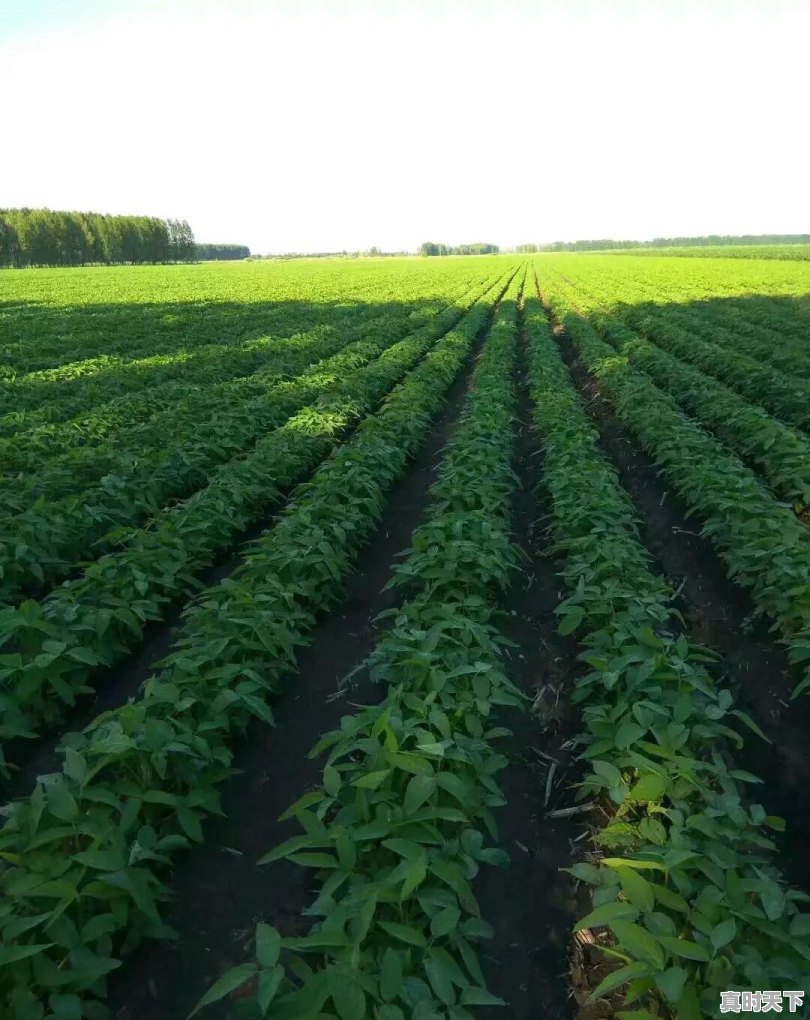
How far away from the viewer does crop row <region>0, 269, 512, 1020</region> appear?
194cm

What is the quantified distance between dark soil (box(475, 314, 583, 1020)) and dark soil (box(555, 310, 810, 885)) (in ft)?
3.31

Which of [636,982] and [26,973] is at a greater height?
[26,973]

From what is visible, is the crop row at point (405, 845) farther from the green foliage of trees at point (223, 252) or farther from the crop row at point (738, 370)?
the green foliage of trees at point (223, 252)

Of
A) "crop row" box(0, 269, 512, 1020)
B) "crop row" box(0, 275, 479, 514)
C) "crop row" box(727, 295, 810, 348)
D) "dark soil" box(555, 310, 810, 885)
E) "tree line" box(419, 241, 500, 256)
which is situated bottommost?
"tree line" box(419, 241, 500, 256)

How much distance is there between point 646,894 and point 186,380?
38.7 feet

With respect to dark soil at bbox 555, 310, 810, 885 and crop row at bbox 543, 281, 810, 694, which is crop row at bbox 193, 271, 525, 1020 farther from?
crop row at bbox 543, 281, 810, 694

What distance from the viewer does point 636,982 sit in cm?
196

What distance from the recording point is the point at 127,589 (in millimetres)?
3961

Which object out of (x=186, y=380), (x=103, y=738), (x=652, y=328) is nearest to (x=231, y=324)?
(x=186, y=380)

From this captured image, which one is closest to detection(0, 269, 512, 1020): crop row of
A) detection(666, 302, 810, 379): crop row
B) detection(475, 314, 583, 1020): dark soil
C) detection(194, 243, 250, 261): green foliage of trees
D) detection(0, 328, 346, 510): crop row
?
detection(475, 314, 583, 1020): dark soil

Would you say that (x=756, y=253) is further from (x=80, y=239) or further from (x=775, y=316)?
(x=80, y=239)

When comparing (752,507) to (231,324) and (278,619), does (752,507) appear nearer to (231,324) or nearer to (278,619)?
(278,619)

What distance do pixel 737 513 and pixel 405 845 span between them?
4.23 m

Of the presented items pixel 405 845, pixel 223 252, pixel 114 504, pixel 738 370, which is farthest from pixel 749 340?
pixel 223 252
